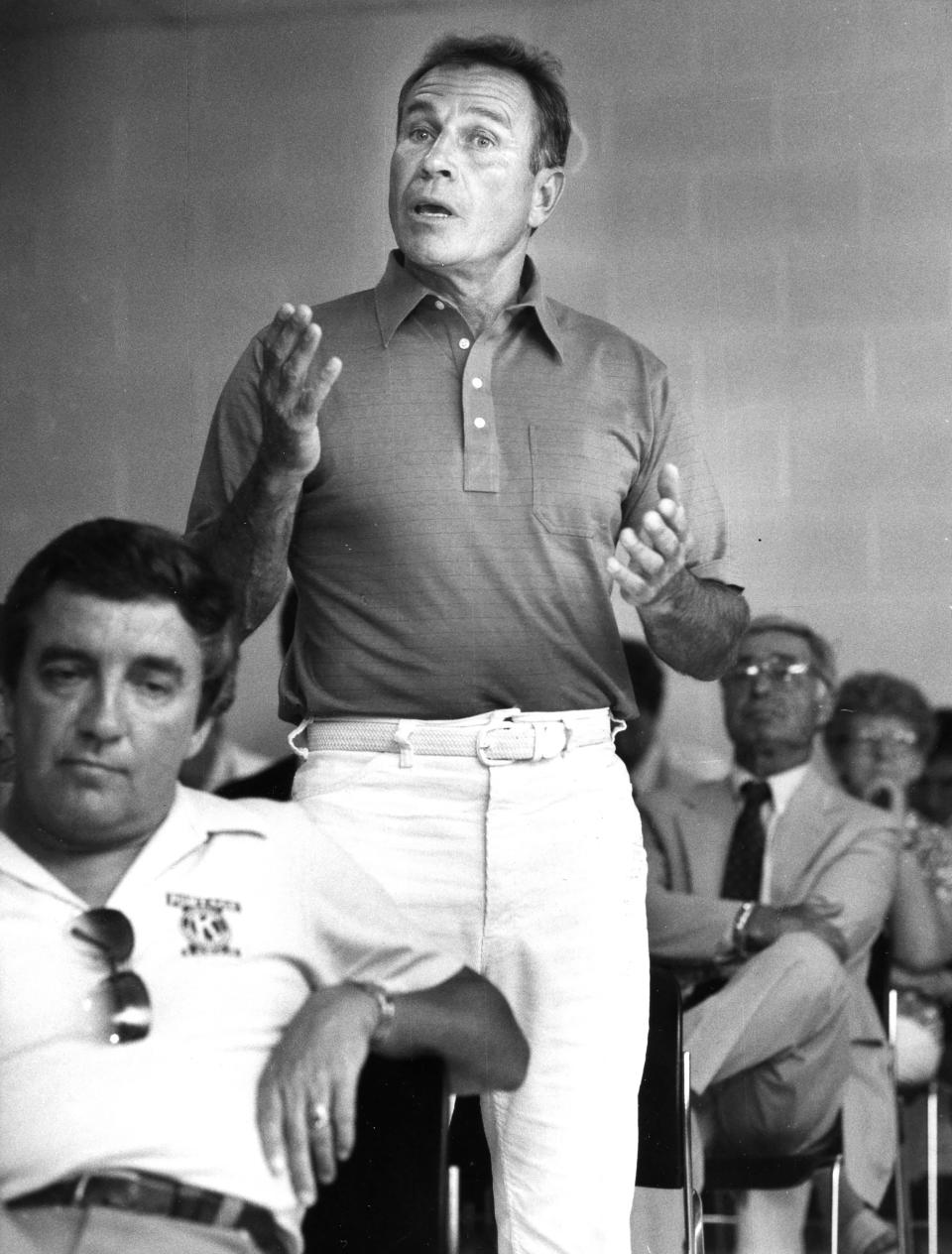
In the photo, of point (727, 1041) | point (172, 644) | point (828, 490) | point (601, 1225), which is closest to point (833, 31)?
point (828, 490)

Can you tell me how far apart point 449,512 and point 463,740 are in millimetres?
319

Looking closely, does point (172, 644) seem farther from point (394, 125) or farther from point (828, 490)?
point (828, 490)

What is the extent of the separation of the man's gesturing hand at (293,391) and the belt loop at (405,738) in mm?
370

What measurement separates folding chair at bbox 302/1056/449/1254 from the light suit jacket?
2.40 feet

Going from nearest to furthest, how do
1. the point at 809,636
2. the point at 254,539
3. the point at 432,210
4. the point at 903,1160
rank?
1. the point at 254,539
2. the point at 432,210
3. the point at 809,636
4. the point at 903,1160

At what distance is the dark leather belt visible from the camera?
2.25 m

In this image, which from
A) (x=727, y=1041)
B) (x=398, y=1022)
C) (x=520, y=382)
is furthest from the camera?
(x=727, y=1041)

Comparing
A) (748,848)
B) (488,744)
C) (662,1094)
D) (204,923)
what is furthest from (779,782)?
(204,923)

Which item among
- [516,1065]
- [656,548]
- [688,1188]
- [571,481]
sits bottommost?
[688,1188]

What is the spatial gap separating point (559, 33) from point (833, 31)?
434 millimetres

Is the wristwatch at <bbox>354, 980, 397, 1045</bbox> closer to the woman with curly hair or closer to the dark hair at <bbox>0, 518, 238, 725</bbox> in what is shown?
the dark hair at <bbox>0, 518, 238, 725</bbox>

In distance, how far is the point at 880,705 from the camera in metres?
3.05

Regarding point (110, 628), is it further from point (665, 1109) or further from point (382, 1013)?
point (665, 1109)

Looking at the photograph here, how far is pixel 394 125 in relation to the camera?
2.69m
